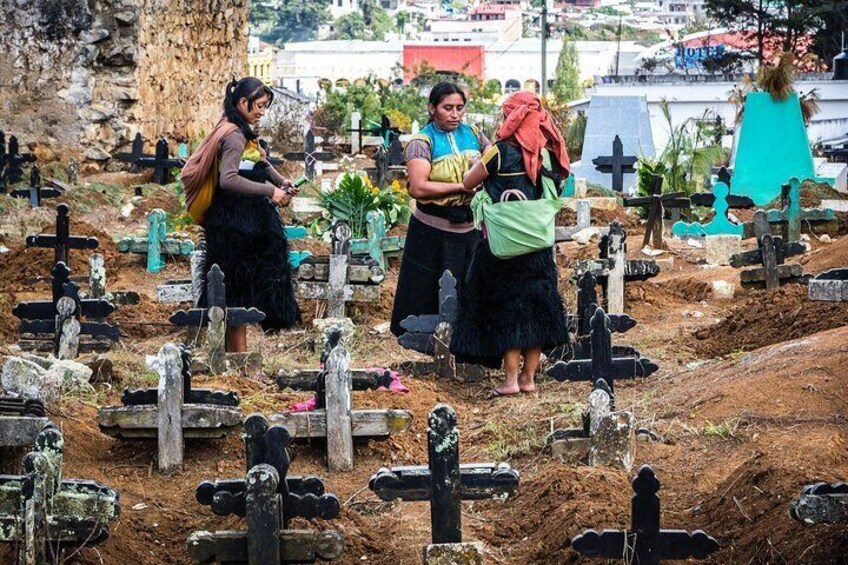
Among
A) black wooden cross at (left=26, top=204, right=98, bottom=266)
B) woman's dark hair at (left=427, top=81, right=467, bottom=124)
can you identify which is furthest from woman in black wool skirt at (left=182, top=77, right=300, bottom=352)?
black wooden cross at (left=26, top=204, right=98, bottom=266)

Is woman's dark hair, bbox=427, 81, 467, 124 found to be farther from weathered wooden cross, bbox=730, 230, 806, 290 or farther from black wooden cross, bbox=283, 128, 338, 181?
black wooden cross, bbox=283, 128, 338, 181

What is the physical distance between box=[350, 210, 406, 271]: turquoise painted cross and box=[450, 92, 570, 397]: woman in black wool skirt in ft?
13.9

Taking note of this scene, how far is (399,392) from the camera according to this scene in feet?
27.2

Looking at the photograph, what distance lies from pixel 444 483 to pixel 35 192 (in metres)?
12.3

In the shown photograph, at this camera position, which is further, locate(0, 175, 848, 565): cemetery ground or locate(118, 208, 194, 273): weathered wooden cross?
locate(118, 208, 194, 273): weathered wooden cross

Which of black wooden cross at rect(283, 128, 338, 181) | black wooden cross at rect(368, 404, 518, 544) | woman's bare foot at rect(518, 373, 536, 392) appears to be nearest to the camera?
black wooden cross at rect(368, 404, 518, 544)

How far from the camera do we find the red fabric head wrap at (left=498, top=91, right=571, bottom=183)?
8.45 metres

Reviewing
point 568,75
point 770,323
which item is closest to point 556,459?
point 770,323

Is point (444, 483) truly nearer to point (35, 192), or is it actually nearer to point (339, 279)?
point (339, 279)

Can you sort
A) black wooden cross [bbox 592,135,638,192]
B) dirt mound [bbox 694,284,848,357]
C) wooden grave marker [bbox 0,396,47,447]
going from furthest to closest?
black wooden cross [bbox 592,135,638,192]
dirt mound [bbox 694,284,848,357]
wooden grave marker [bbox 0,396,47,447]

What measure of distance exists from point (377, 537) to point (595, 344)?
1635 millimetres

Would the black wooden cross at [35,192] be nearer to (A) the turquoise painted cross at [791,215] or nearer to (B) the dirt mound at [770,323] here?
(A) the turquoise painted cross at [791,215]

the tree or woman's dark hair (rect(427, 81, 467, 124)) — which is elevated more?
woman's dark hair (rect(427, 81, 467, 124))

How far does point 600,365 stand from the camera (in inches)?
300
